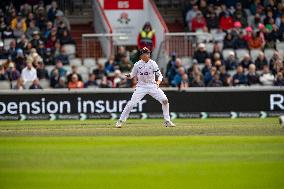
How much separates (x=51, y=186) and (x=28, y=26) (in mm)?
23190

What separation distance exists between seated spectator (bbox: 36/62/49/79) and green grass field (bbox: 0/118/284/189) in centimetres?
889

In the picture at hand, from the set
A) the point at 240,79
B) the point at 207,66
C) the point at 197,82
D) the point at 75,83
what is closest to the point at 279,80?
the point at 240,79

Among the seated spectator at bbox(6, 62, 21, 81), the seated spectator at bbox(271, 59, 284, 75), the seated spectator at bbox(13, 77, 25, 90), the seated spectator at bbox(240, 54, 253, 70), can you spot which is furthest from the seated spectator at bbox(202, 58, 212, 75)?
the seated spectator at bbox(6, 62, 21, 81)

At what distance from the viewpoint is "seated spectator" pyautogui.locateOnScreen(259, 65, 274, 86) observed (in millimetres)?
34562

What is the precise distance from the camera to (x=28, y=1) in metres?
39.8

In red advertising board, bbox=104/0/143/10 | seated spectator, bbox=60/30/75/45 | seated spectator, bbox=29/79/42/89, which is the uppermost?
red advertising board, bbox=104/0/143/10

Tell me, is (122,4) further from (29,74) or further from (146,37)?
(29,74)

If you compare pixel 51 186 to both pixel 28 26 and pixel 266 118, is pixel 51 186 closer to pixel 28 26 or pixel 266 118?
pixel 266 118

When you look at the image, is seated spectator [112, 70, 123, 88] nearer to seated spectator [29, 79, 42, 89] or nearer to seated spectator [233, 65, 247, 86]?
seated spectator [29, 79, 42, 89]

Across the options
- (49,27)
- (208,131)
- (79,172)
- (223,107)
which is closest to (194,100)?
(223,107)

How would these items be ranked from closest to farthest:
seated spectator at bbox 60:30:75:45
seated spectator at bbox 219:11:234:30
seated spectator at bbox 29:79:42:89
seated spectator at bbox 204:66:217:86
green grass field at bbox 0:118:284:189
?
1. green grass field at bbox 0:118:284:189
2. seated spectator at bbox 29:79:42:89
3. seated spectator at bbox 204:66:217:86
4. seated spectator at bbox 60:30:75:45
5. seated spectator at bbox 219:11:234:30

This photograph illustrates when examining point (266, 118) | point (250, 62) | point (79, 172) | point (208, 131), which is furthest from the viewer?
point (250, 62)

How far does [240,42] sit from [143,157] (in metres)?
19.2

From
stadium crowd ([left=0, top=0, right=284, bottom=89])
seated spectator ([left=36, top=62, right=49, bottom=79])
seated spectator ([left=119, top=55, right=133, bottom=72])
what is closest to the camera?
stadium crowd ([left=0, top=0, right=284, bottom=89])
